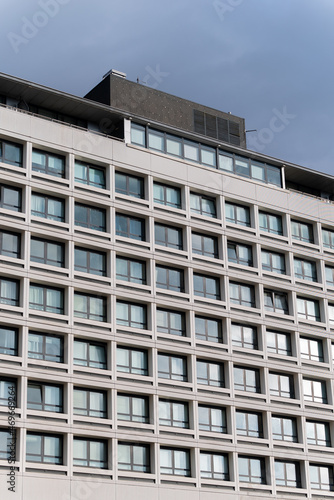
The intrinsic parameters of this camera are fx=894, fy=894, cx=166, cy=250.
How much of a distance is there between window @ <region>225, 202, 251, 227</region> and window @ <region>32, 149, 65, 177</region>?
1176cm

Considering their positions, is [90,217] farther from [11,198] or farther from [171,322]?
[171,322]

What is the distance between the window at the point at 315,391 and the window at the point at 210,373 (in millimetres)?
6328

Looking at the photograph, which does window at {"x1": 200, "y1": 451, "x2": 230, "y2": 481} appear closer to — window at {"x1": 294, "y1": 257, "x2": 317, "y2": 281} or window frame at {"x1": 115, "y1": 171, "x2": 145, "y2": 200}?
window at {"x1": 294, "y1": 257, "x2": 317, "y2": 281}

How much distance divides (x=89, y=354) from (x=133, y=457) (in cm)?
607

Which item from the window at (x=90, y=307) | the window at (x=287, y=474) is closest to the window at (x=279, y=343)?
the window at (x=287, y=474)

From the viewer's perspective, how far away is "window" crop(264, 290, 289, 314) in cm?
5744

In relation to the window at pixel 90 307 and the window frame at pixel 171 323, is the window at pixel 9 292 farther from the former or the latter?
the window frame at pixel 171 323

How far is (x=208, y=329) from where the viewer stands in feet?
178

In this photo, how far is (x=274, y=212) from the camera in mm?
59531

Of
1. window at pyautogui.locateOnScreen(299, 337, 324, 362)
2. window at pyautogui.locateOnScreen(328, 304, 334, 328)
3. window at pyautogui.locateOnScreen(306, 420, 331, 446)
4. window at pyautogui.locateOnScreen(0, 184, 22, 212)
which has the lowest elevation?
window at pyautogui.locateOnScreen(306, 420, 331, 446)

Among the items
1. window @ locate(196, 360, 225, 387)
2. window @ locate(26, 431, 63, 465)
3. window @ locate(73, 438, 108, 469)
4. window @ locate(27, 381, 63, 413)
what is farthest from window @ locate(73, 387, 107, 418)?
window @ locate(196, 360, 225, 387)

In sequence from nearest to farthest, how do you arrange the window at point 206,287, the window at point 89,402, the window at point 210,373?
1. the window at point 89,402
2. the window at point 210,373
3. the window at point 206,287

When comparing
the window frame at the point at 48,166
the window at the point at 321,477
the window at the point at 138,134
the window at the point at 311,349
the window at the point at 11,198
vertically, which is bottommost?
the window at the point at 321,477

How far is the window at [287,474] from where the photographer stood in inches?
2108
